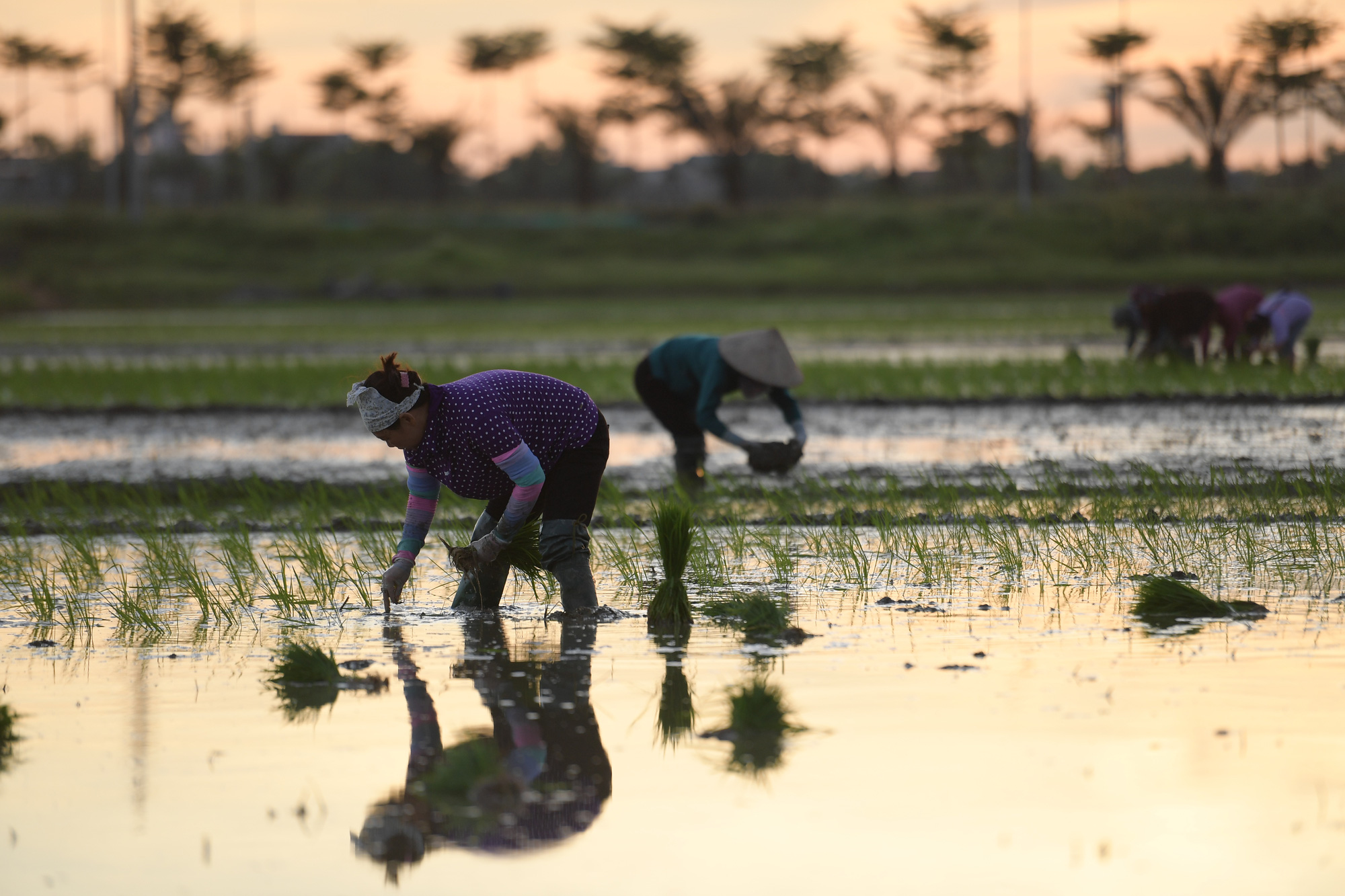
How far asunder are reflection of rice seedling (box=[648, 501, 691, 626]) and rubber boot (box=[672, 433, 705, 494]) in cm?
319

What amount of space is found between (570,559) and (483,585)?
42 cm

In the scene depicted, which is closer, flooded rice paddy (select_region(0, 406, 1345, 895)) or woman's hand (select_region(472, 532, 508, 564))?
flooded rice paddy (select_region(0, 406, 1345, 895))

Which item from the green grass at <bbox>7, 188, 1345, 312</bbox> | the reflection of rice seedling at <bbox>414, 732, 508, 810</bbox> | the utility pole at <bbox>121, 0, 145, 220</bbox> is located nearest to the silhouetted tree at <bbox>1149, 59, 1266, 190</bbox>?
the green grass at <bbox>7, 188, 1345, 312</bbox>

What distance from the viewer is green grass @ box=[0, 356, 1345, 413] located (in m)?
13.5

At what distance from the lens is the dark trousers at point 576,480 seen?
4980 mm

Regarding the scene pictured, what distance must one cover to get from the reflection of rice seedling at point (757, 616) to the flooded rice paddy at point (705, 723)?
0.7 inches

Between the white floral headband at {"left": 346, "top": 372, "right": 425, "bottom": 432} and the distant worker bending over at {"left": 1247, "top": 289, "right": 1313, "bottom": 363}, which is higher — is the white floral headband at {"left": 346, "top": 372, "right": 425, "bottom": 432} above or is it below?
below

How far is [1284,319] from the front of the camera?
14.8 metres

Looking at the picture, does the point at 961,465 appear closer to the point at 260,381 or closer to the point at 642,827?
the point at 642,827

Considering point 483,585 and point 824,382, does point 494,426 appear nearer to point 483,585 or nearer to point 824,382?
point 483,585

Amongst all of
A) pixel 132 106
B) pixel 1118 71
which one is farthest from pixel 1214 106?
pixel 132 106

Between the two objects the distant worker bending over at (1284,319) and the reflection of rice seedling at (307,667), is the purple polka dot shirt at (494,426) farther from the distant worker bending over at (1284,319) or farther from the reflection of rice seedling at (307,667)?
the distant worker bending over at (1284,319)

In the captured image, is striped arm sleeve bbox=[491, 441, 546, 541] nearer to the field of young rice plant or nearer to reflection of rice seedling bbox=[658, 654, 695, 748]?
the field of young rice plant

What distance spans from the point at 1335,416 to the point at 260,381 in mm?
10734
